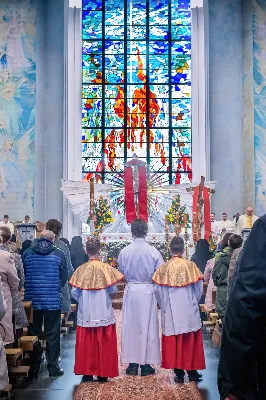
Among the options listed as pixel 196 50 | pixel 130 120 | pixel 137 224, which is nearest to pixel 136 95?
pixel 130 120

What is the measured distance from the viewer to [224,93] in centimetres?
1773

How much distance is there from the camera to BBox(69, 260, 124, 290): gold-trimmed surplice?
19.6 ft

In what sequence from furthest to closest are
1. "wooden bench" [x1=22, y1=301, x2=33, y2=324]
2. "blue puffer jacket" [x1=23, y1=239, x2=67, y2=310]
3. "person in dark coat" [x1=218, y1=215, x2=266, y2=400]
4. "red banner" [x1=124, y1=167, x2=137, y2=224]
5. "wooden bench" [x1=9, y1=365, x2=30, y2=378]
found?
"red banner" [x1=124, y1=167, x2=137, y2=224]
"blue puffer jacket" [x1=23, y1=239, x2=67, y2=310]
"wooden bench" [x1=22, y1=301, x2=33, y2=324]
"wooden bench" [x1=9, y1=365, x2=30, y2=378]
"person in dark coat" [x1=218, y1=215, x2=266, y2=400]

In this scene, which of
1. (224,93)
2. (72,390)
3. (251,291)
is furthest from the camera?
(224,93)

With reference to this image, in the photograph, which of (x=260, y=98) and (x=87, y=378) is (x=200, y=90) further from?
(x=87, y=378)

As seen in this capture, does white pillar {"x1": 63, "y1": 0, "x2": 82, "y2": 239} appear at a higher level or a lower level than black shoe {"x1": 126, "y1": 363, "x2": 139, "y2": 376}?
higher

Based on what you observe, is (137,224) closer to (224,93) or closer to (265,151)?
(265,151)

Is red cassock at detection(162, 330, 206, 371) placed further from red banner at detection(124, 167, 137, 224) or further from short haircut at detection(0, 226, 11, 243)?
red banner at detection(124, 167, 137, 224)

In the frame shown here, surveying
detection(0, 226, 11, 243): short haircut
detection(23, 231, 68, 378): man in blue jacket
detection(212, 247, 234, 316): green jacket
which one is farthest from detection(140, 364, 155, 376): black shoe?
detection(0, 226, 11, 243): short haircut

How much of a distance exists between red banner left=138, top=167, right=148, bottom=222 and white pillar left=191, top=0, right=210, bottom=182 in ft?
14.2

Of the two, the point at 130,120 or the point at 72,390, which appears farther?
the point at 130,120

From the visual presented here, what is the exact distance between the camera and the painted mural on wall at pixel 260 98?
1652 centimetres

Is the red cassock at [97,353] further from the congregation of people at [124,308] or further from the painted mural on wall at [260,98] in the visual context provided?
the painted mural on wall at [260,98]

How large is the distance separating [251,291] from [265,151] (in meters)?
15.2
